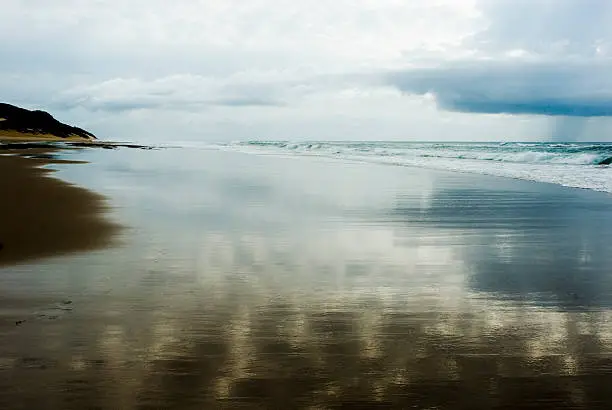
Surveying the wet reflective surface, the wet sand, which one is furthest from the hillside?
the wet reflective surface

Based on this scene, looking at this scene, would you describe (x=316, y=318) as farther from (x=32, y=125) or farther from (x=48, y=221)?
(x=32, y=125)

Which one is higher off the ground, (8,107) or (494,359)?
(8,107)

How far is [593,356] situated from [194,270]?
15.2 feet

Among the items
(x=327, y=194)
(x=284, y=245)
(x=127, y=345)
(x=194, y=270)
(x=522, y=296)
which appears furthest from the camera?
(x=327, y=194)

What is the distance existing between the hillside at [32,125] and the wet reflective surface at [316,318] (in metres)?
114

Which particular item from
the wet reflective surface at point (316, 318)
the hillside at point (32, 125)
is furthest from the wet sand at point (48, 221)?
the hillside at point (32, 125)

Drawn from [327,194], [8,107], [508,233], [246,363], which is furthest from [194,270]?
[8,107]

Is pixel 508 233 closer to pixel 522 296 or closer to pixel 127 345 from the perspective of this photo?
pixel 522 296

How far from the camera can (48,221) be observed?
1175 centimetres

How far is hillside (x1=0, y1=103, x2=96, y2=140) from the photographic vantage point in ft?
380

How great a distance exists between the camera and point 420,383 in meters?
4.06

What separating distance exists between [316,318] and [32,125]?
131097 mm

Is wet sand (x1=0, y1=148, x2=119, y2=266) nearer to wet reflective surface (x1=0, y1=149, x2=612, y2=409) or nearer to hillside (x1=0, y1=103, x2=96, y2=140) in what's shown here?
wet reflective surface (x1=0, y1=149, x2=612, y2=409)

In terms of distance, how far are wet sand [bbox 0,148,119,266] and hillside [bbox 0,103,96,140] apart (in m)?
103
